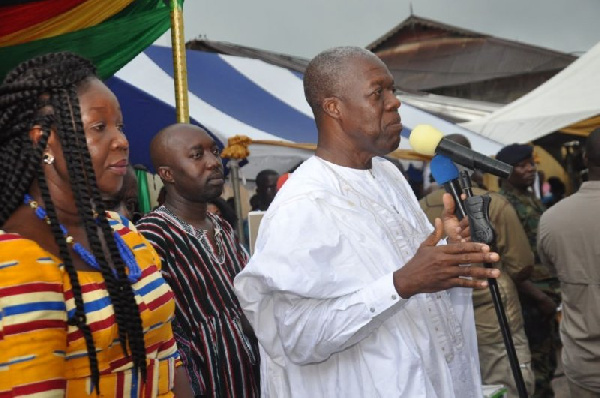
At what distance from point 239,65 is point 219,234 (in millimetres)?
5135

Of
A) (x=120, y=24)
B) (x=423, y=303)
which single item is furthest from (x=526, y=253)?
(x=120, y=24)

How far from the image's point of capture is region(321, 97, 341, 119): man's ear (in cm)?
241

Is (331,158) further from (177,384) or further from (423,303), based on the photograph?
(177,384)

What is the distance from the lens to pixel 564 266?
3938 millimetres

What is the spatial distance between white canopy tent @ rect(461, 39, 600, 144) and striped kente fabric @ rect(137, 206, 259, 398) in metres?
5.55

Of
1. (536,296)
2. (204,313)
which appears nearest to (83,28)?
(204,313)

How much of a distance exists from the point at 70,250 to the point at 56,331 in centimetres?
25

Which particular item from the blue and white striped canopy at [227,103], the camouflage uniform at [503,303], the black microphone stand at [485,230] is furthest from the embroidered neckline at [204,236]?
the blue and white striped canopy at [227,103]

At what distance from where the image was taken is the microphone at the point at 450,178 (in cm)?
201

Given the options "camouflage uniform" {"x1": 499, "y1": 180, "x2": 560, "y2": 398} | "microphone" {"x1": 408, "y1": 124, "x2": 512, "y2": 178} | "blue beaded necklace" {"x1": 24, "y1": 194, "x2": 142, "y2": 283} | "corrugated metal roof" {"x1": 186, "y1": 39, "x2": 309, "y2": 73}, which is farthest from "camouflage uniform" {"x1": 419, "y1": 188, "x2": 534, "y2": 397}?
"corrugated metal roof" {"x1": 186, "y1": 39, "x2": 309, "y2": 73}

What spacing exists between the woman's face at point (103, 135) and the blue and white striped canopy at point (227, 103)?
4.31 m

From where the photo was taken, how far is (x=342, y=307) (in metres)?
2.05

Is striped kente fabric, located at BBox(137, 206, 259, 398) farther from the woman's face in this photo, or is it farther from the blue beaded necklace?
the woman's face

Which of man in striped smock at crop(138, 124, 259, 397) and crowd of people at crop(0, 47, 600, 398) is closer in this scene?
crowd of people at crop(0, 47, 600, 398)
